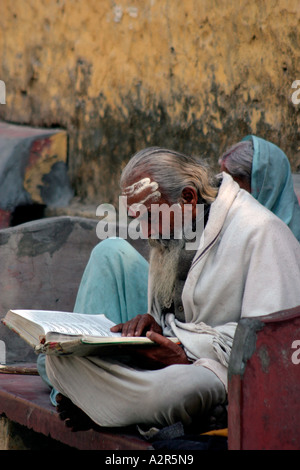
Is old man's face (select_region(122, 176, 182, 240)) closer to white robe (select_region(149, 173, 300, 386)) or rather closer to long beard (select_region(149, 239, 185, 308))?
long beard (select_region(149, 239, 185, 308))

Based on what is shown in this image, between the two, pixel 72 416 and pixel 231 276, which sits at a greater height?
pixel 231 276

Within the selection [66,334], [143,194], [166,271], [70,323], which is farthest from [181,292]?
[66,334]

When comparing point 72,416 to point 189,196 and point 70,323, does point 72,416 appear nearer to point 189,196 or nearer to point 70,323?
point 70,323

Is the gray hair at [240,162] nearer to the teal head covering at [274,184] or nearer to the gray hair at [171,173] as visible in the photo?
the teal head covering at [274,184]

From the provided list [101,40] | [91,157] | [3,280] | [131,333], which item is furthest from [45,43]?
[131,333]

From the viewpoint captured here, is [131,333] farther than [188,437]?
Yes

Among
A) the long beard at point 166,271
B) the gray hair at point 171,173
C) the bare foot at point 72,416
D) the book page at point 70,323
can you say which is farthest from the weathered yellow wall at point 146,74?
the bare foot at point 72,416

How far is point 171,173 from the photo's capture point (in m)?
3.25

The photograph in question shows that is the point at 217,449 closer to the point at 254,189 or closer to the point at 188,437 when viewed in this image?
the point at 188,437

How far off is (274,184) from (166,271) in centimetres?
85

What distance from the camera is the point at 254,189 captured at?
392 cm

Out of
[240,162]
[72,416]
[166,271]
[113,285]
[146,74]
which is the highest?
[146,74]
